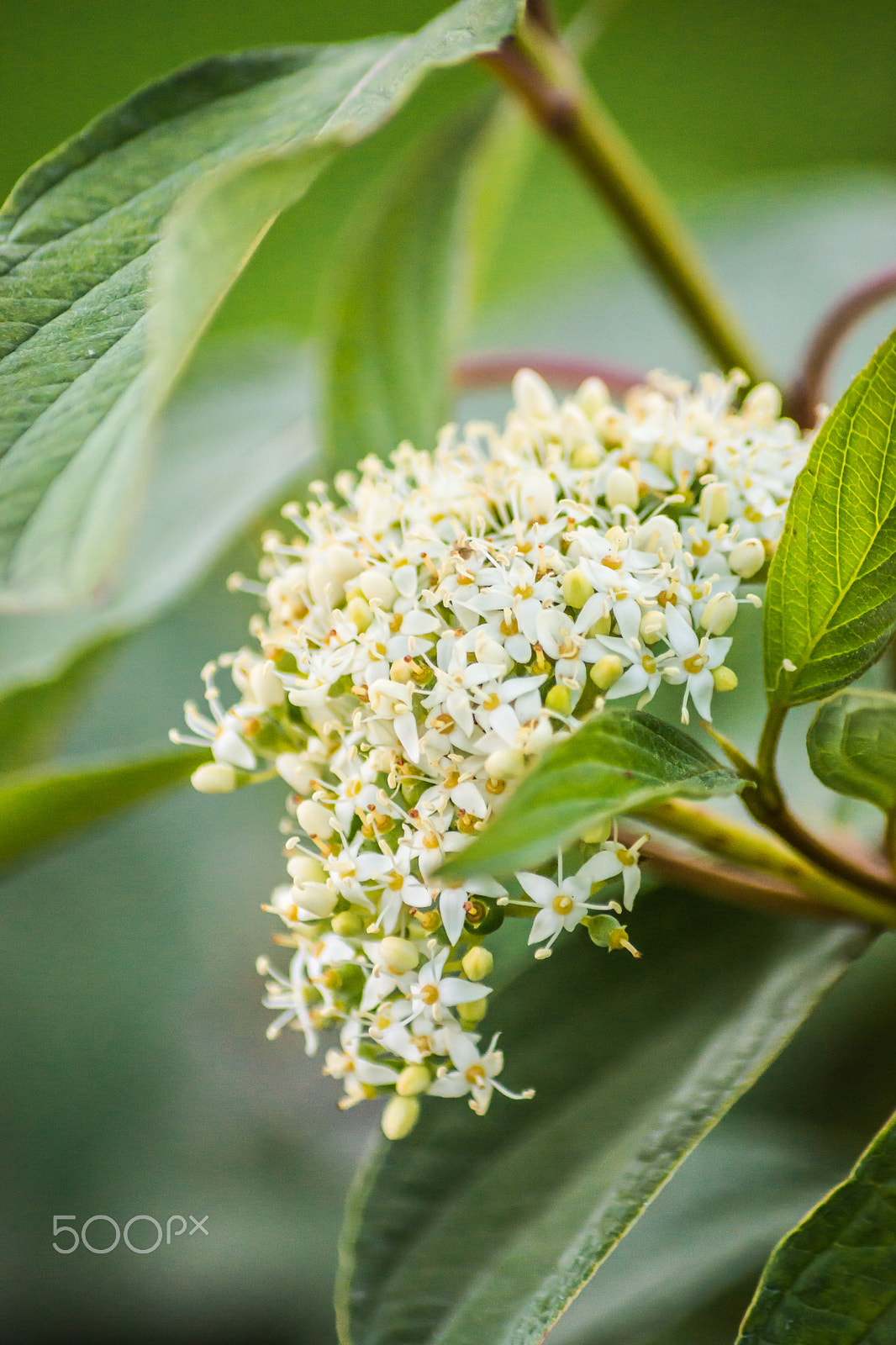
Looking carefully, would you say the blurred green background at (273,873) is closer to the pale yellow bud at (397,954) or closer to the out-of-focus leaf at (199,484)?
the out-of-focus leaf at (199,484)

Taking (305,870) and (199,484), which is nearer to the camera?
(305,870)

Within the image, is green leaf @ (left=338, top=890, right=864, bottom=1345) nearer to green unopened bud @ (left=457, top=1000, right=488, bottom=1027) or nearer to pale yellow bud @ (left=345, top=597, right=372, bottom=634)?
green unopened bud @ (left=457, top=1000, right=488, bottom=1027)

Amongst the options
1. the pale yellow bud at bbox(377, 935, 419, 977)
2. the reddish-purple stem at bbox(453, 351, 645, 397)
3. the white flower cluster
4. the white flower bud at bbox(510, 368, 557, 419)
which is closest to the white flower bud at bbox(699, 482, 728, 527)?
the white flower cluster

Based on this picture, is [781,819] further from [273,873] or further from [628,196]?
[273,873]

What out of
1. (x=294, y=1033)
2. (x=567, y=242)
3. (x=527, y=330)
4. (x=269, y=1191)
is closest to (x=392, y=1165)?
(x=269, y=1191)

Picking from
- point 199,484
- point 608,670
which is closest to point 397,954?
point 608,670

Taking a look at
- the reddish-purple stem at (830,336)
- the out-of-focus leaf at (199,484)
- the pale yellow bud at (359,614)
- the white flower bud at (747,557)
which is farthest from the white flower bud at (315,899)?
the reddish-purple stem at (830,336)

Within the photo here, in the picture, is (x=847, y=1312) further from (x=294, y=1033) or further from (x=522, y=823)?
(x=294, y=1033)
